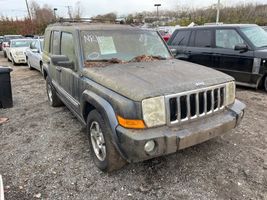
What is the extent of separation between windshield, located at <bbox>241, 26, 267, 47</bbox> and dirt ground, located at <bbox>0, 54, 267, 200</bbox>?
2.74 metres

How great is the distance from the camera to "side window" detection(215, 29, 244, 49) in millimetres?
6611

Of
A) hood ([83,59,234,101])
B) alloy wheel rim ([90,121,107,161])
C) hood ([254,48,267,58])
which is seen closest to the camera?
hood ([83,59,234,101])

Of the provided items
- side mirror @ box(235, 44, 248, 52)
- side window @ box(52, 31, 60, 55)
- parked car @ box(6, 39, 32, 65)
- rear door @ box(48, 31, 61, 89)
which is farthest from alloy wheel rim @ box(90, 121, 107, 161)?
parked car @ box(6, 39, 32, 65)

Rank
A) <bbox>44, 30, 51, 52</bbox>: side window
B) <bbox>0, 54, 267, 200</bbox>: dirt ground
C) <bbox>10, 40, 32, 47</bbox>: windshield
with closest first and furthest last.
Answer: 1. <bbox>0, 54, 267, 200</bbox>: dirt ground
2. <bbox>44, 30, 51, 52</bbox>: side window
3. <bbox>10, 40, 32, 47</bbox>: windshield

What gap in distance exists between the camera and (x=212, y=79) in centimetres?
301

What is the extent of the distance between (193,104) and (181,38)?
226 inches

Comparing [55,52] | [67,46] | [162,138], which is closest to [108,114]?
[162,138]

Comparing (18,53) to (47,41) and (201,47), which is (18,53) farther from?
(201,47)

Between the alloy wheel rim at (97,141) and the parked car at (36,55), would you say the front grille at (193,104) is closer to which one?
the alloy wheel rim at (97,141)

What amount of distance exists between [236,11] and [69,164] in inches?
1288

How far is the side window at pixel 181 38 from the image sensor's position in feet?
25.9

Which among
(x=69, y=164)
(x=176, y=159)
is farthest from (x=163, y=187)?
(x=69, y=164)

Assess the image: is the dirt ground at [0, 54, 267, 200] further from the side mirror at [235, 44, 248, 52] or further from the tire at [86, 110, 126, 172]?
the side mirror at [235, 44, 248, 52]

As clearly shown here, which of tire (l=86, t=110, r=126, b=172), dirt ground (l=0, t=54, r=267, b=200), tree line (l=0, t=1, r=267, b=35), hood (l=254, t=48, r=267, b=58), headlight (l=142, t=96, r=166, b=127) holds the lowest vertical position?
dirt ground (l=0, t=54, r=267, b=200)
